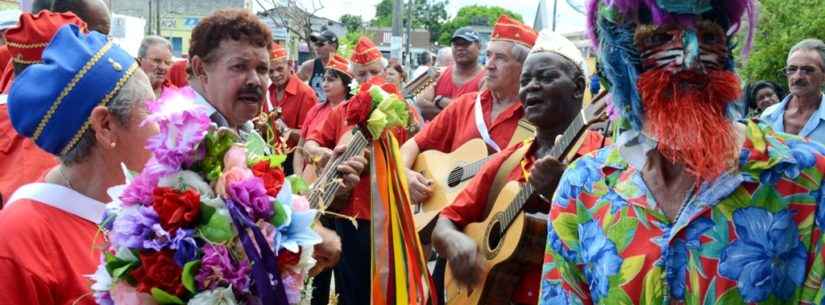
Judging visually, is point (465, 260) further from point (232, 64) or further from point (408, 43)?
point (408, 43)

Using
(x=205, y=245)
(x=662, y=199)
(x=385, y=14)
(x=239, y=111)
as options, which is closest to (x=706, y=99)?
(x=662, y=199)

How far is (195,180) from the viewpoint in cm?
242

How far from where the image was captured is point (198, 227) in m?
2.36

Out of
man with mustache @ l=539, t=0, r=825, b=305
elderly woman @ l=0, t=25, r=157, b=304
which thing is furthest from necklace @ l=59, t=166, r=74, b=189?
man with mustache @ l=539, t=0, r=825, b=305

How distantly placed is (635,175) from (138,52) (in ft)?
17.2

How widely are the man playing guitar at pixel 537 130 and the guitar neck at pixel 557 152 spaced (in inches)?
4.8

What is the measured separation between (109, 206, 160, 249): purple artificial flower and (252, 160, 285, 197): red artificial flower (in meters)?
0.28

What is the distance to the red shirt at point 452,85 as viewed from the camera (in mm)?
8844

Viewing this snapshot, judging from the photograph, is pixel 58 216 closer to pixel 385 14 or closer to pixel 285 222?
pixel 285 222

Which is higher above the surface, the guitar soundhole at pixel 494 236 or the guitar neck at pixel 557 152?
the guitar neck at pixel 557 152

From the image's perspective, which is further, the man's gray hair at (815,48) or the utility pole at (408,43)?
the utility pole at (408,43)

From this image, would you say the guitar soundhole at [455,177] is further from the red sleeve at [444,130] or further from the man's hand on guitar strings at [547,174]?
the man's hand on guitar strings at [547,174]

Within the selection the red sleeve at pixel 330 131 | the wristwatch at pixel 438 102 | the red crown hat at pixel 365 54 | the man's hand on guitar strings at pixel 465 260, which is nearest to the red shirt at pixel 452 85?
the wristwatch at pixel 438 102

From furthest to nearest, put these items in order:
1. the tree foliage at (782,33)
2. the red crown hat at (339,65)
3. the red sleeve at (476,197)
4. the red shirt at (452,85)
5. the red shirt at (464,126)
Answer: the tree foliage at (782,33) → the red shirt at (452,85) → the red crown hat at (339,65) → the red shirt at (464,126) → the red sleeve at (476,197)
